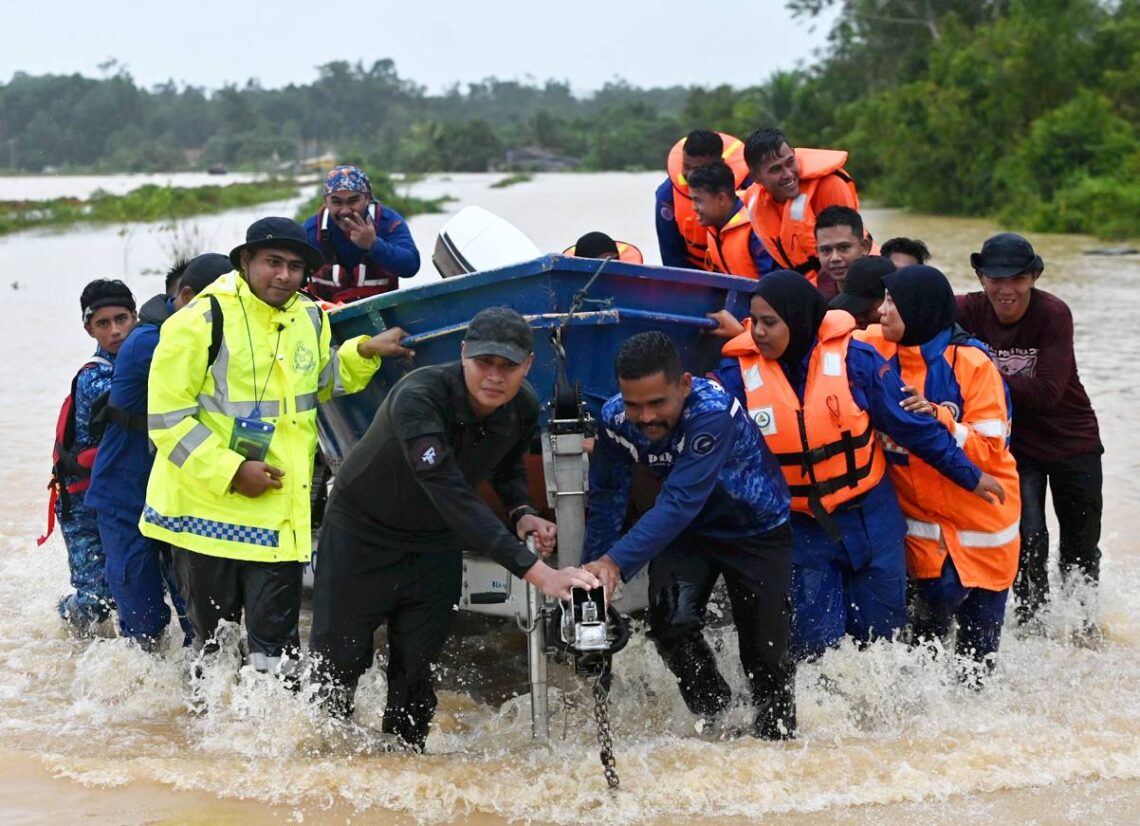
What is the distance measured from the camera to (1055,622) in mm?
5895

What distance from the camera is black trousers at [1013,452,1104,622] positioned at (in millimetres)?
5586

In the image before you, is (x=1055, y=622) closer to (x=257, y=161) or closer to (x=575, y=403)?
(x=575, y=403)

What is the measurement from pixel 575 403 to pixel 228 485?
116 centimetres

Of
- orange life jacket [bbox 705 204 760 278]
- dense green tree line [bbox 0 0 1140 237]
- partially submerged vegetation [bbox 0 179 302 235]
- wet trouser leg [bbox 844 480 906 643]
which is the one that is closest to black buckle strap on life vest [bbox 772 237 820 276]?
orange life jacket [bbox 705 204 760 278]

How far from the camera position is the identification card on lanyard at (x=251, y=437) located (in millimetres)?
4562

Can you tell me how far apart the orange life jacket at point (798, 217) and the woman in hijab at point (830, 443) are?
1.44 meters

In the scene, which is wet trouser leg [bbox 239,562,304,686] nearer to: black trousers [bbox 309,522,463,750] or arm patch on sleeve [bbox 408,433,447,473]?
black trousers [bbox 309,522,463,750]

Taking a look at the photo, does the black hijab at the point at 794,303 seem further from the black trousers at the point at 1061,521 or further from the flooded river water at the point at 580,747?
the black trousers at the point at 1061,521

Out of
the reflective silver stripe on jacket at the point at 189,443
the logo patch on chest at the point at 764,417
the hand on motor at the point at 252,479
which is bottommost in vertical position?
the hand on motor at the point at 252,479

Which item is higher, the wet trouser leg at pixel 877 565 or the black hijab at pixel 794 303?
the black hijab at pixel 794 303

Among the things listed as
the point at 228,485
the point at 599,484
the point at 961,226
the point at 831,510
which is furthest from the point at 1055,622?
the point at 961,226

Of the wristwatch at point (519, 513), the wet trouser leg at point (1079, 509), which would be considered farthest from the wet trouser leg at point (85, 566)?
the wet trouser leg at point (1079, 509)

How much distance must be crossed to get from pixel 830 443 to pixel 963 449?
513 millimetres

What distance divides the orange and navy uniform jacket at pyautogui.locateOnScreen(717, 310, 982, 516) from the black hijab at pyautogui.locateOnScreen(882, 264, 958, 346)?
0.59ft
